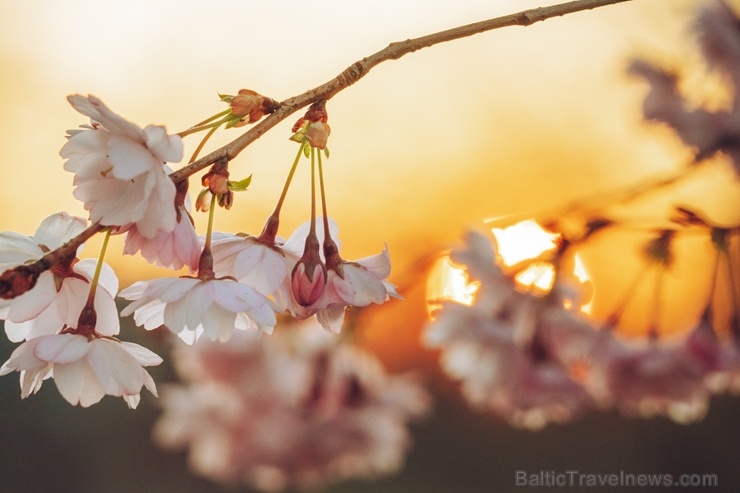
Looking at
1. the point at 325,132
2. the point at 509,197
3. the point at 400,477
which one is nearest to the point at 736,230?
the point at 325,132

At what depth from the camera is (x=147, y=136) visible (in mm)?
365

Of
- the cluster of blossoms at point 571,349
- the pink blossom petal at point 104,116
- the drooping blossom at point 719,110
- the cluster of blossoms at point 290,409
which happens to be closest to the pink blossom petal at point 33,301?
the pink blossom petal at point 104,116

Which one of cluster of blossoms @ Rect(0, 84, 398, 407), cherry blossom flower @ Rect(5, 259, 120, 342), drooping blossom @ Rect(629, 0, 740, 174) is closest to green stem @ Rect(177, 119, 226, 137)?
cluster of blossoms @ Rect(0, 84, 398, 407)

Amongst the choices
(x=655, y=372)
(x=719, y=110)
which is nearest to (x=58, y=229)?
(x=655, y=372)

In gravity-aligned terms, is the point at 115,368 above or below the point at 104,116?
below

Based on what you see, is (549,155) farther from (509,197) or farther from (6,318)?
(6,318)

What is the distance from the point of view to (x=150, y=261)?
0.42m

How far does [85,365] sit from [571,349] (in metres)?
0.64

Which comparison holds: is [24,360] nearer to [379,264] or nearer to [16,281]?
[16,281]

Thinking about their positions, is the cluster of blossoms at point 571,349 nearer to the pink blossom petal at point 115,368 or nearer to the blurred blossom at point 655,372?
the blurred blossom at point 655,372

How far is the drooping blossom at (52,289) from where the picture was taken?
1.38ft

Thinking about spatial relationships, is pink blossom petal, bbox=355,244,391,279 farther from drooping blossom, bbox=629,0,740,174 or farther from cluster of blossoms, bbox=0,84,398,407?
drooping blossom, bbox=629,0,740,174

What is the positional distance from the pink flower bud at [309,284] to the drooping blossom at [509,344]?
0.44 m

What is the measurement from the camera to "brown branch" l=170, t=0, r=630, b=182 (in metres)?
0.40
